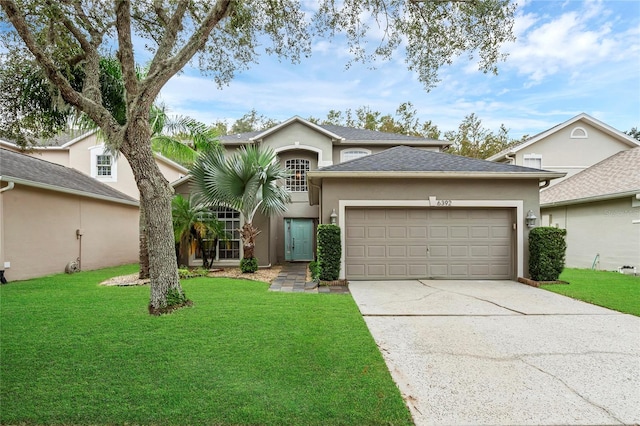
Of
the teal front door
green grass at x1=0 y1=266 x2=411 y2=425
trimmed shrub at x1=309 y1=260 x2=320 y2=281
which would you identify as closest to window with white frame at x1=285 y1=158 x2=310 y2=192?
the teal front door

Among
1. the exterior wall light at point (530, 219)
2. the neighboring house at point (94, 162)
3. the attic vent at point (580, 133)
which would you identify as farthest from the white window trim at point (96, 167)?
the attic vent at point (580, 133)

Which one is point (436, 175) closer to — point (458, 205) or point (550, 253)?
point (458, 205)

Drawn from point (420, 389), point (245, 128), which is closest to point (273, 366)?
point (420, 389)

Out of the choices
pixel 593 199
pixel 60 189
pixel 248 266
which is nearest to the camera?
pixel 60 189

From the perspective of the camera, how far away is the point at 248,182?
1003 cm

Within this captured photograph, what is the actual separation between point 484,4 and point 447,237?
17.9 ft

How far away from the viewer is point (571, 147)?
16562 mm

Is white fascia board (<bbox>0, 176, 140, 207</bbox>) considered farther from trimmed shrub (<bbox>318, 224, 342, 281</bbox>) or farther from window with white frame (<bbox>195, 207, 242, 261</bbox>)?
trimmed shrub (<bbox>318, 224, 342, 281</bbox>)

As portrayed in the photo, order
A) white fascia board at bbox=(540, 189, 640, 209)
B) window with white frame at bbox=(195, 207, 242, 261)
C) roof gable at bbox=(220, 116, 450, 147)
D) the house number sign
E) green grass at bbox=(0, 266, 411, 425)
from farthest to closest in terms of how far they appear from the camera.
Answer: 1. roof gable at bbox=(220, 116, 450, 147)
2. window with white frame at bbox=(195, 207, 242, 261)
3. white fascia board at bbox=(540, 189, 640, 209)
4. the house number sign
5. green grass at bbox=(0, 266, 411, 425)

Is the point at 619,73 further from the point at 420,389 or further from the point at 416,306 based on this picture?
the point at 420,389

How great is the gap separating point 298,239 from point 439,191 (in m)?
7.56

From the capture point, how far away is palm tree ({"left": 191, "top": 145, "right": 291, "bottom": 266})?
996cm

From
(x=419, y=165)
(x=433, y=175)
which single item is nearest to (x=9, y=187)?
(x=419, y=165)

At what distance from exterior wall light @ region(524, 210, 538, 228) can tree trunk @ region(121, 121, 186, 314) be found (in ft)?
28.7
